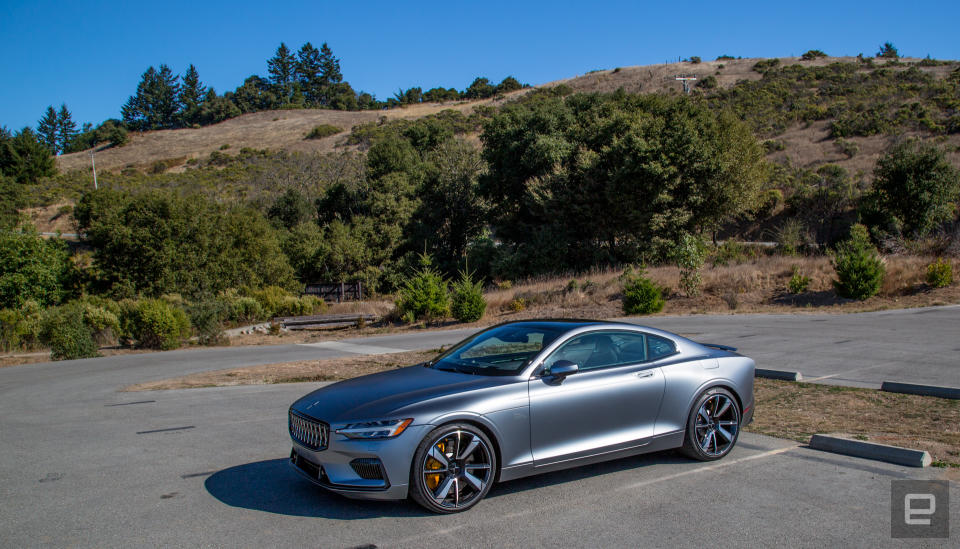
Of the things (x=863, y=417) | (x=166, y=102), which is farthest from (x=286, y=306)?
(x=166, y=102)

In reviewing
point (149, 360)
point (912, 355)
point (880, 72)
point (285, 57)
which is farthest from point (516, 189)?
point (285, 57)

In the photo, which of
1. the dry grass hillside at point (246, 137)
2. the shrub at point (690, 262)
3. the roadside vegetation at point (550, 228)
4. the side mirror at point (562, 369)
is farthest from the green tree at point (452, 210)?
the side mirror at point (562, 369)

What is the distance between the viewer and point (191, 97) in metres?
128

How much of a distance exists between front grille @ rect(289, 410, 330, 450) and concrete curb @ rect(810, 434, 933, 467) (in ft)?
15.5

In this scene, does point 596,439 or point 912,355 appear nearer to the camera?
point 596,439

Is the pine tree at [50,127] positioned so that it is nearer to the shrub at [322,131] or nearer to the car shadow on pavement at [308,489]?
the shrub at [322,131]

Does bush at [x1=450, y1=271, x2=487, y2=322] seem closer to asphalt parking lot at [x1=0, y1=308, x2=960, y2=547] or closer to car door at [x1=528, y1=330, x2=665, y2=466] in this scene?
asphalt parking lot at [x1=0, y1=308, x2=960, y2=547]

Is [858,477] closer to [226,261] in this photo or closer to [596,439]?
[596,439]

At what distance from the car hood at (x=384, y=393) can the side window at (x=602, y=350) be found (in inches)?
27.6

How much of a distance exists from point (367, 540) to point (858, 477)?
4.10 m

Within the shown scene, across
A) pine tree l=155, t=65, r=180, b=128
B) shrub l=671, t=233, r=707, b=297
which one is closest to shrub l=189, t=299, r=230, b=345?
shrub l=671, t=233, r=707, b=297

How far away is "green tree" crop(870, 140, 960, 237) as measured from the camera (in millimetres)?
29000

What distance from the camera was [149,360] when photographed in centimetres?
1672

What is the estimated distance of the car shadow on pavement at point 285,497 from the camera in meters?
4.95
